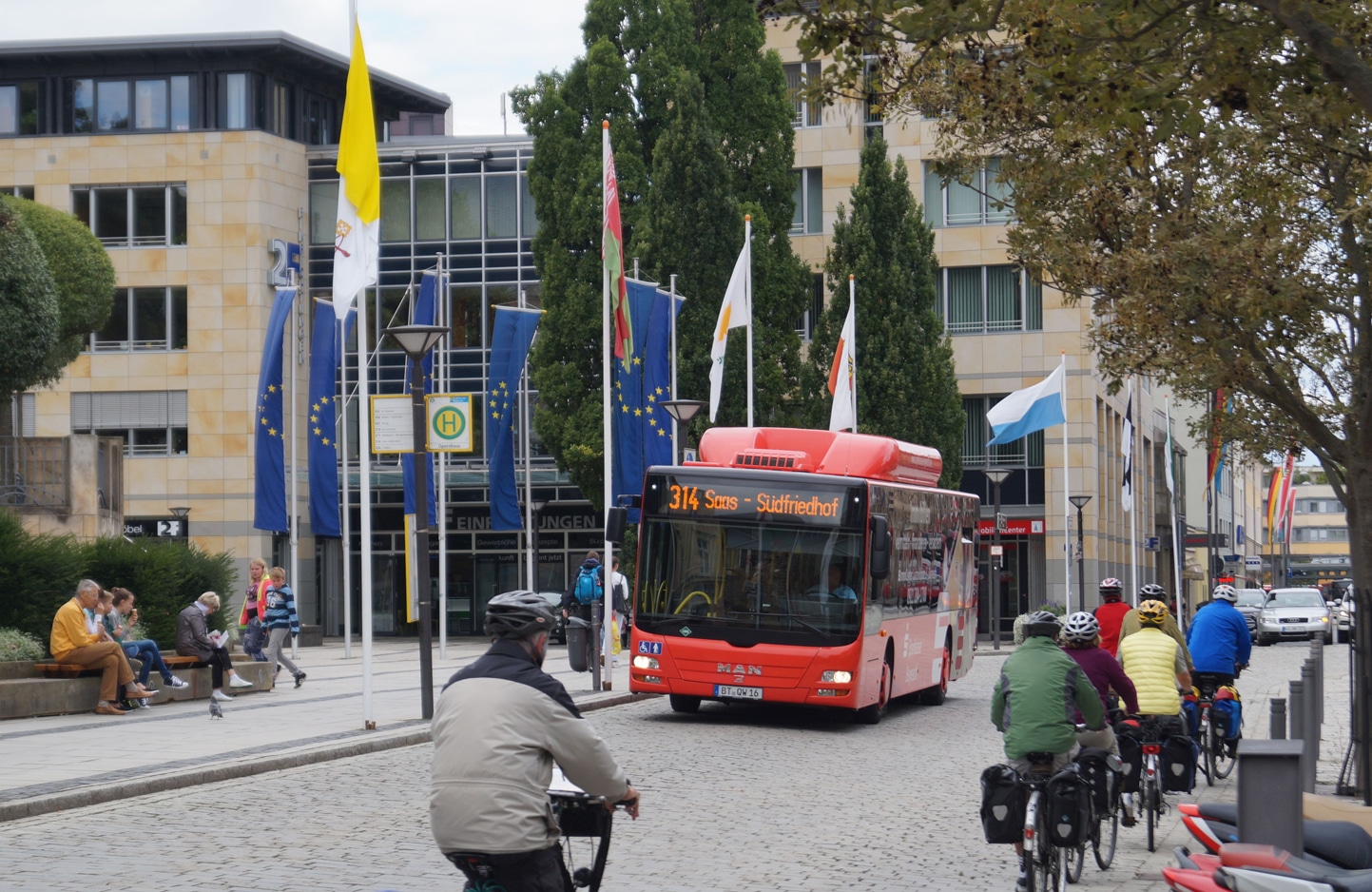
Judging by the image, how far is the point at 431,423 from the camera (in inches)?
871

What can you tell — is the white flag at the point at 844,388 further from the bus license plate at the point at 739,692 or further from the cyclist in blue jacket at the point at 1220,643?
the cyclist in blue jacket at the point at 1220,643

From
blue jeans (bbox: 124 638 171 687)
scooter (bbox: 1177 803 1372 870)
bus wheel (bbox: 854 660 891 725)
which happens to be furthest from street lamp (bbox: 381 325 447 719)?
scooter (bbox: 1177 803 1372 870)

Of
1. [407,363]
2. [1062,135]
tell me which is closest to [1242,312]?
[1062,135]

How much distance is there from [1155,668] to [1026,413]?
24854 millimetres

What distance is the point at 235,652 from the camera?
27.2 m

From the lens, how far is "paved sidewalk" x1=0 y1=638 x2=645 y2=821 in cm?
1402

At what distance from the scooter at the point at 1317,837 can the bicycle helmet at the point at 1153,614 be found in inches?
233

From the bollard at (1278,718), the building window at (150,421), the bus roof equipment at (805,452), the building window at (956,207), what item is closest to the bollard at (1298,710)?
the bollard at (1278,718)

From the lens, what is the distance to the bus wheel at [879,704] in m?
21.1

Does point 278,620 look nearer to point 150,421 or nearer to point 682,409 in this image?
point 682,409

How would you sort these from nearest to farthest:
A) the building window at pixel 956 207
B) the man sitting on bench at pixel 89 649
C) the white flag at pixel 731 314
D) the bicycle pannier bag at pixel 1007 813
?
the bicycle pannier bag at pixel 1007 813, the man sitting on bench at pixel 89 649, the white flag at pixel 731 314, the building window at pixel 956 207

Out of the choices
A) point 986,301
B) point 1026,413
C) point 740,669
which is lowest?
point 740,669

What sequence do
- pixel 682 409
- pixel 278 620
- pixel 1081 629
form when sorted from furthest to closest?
pixel 682 409, pixel 278 620, pixel 1081 629

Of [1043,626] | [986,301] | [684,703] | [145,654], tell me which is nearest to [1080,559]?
[986,301]
